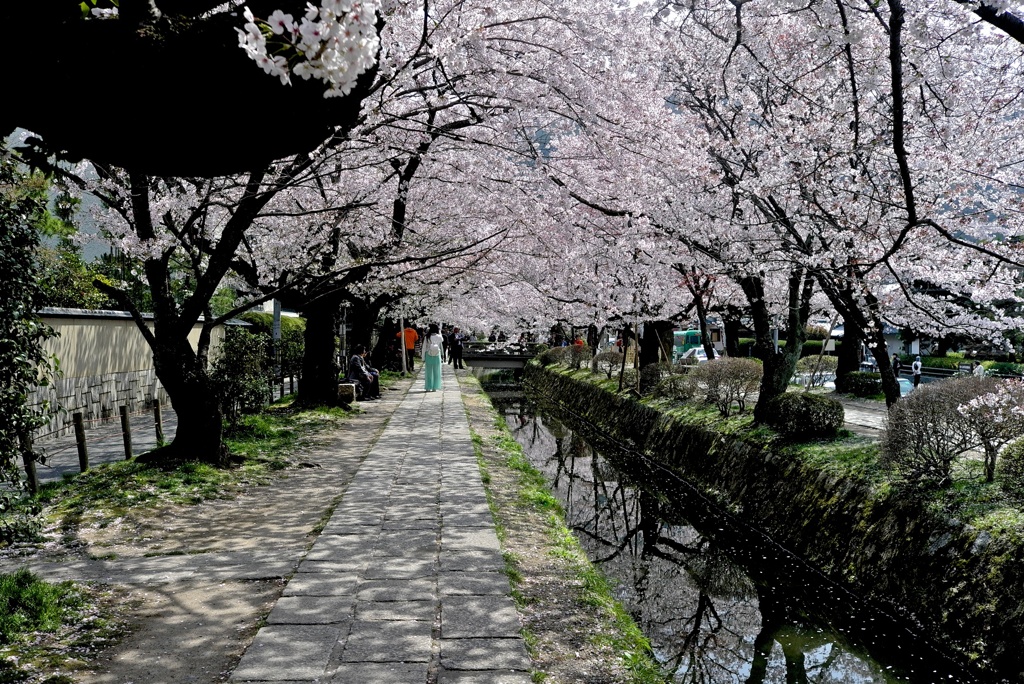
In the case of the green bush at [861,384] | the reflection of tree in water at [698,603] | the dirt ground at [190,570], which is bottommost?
the reflection of tree in water at [698,603]

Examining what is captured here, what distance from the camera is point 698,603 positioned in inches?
284

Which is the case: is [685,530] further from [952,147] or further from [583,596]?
[952,147]

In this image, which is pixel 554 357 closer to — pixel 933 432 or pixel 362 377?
pixel 362 377

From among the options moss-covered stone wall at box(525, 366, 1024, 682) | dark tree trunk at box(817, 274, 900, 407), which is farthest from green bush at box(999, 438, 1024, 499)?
dark tree trunk at box(817, 274, 900, 407)

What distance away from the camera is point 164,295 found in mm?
9195

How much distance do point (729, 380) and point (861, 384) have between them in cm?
774

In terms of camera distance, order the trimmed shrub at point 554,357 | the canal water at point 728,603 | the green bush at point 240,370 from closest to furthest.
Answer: the canal water at point 728,603, the green bush at point 240,370, the trimmed shrub at point 554,357

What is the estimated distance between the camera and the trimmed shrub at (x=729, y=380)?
1284 cm

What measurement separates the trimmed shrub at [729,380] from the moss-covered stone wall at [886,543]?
109 cm

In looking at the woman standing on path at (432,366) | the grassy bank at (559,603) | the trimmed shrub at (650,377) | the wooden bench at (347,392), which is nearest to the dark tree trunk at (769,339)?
the grassy bank at (559,603)

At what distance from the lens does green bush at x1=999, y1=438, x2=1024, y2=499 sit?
632 centimetres

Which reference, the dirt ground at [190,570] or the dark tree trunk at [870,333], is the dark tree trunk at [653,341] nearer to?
the dark tree trunk at [870,333]

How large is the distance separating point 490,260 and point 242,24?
10846mm

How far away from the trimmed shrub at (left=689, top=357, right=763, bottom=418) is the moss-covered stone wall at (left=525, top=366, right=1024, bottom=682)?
43.0 inches
